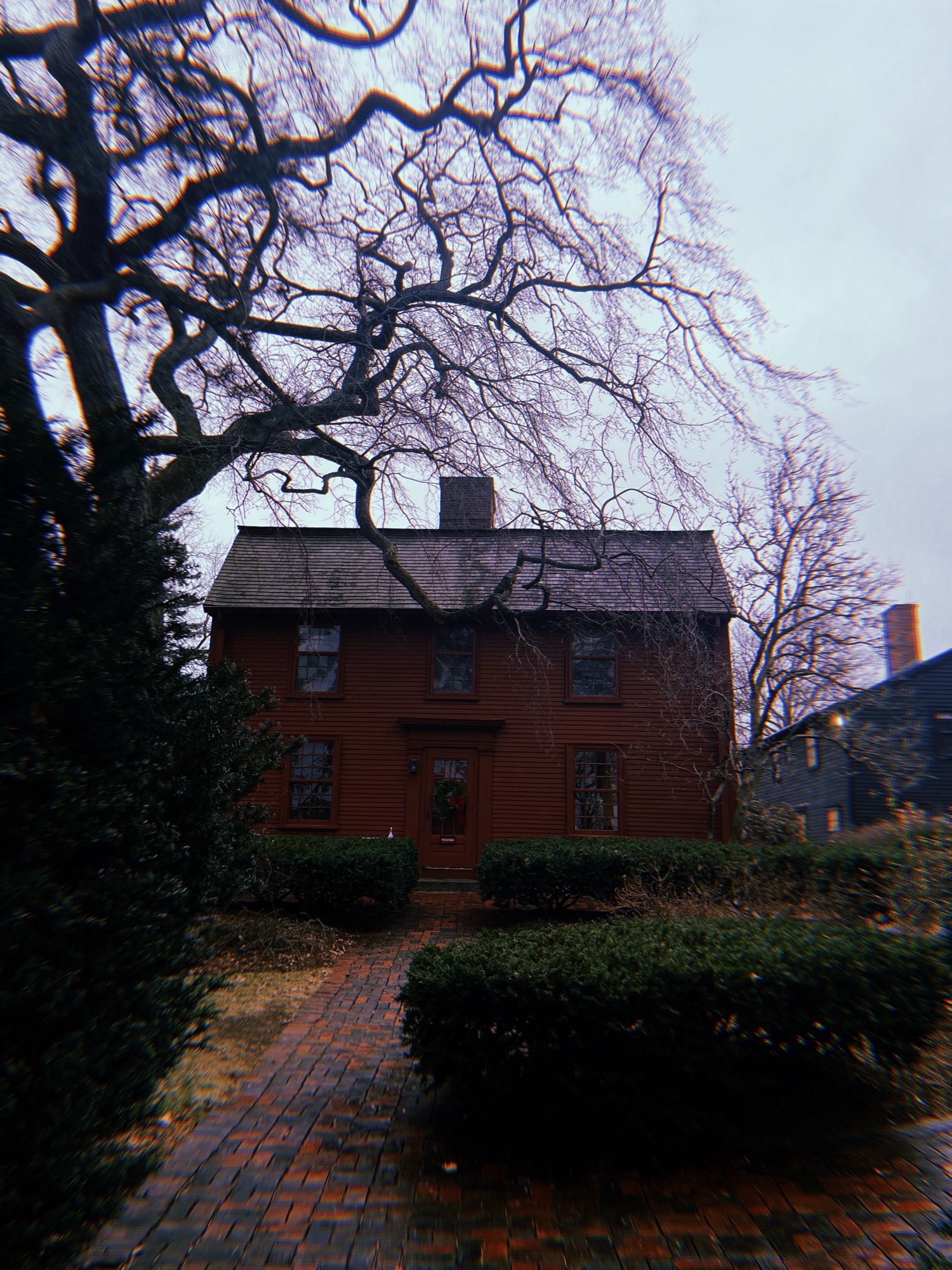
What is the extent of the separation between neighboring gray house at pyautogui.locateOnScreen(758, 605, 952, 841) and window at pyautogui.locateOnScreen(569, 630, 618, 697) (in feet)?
11.7

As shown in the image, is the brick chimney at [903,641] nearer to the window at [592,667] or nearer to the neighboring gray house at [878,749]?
the neighboring gray house at [878,749]

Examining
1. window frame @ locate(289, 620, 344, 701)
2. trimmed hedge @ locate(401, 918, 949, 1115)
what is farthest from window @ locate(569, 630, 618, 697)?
trimmed hedge @ locate(401, 918, 949, 1115)

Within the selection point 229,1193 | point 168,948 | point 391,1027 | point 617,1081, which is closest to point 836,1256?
point 617,1081

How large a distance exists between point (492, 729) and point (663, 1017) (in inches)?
474

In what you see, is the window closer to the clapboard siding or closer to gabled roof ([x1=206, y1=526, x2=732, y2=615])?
the clapboard siding

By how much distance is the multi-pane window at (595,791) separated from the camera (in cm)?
1612

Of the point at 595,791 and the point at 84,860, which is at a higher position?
the point at 595,791

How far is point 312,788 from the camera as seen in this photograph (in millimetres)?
16391

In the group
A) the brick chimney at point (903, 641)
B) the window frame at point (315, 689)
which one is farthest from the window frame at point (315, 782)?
the brick chimney at point (903, 641)

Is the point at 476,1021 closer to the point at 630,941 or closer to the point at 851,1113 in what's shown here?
the point at 630,941

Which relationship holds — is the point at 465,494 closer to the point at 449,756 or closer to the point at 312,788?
the point at 449,756

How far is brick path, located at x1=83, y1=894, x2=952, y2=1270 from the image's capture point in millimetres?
3471

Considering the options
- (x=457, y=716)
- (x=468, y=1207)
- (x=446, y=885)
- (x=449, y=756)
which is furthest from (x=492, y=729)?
(x=468, y=1207)

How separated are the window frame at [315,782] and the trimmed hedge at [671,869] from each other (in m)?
4.62
